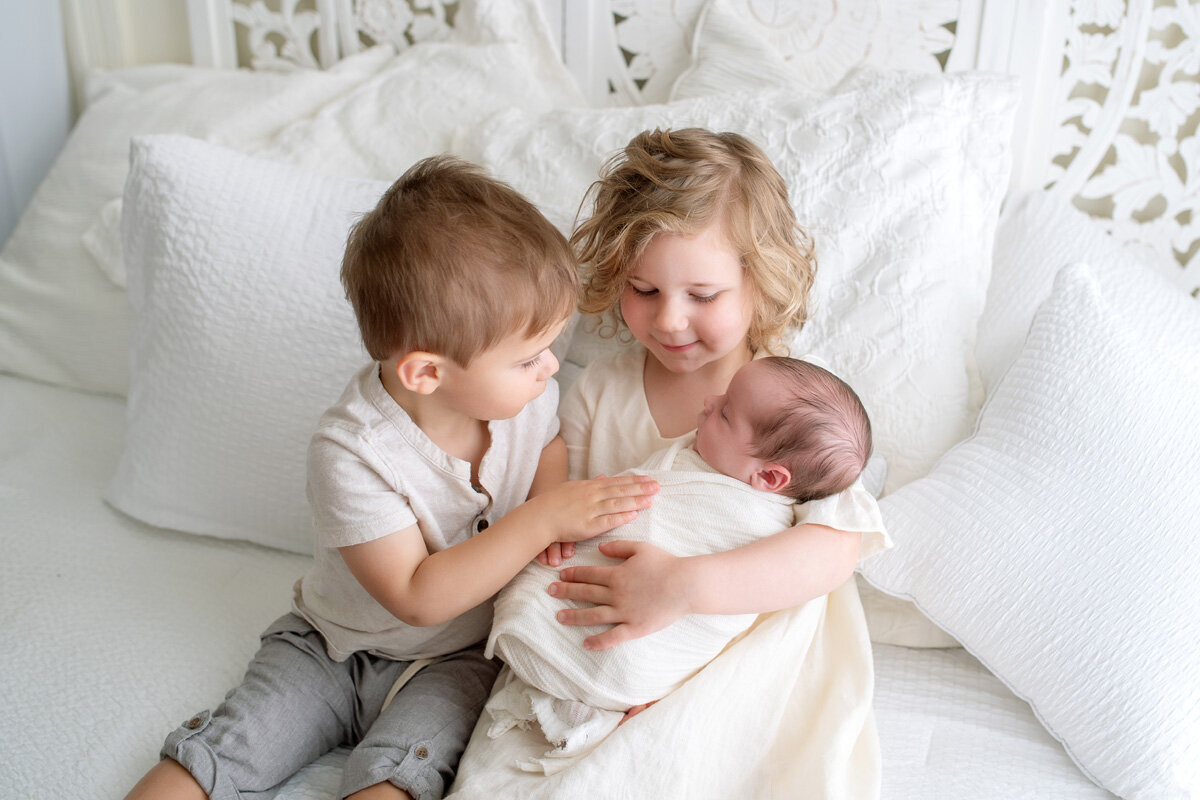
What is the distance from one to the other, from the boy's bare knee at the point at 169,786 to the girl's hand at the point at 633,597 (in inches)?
18.9

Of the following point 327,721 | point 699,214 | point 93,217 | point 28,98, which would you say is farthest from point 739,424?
point 28,98

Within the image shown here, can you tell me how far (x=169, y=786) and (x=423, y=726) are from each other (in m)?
0.30

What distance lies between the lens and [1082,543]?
3.65 feet

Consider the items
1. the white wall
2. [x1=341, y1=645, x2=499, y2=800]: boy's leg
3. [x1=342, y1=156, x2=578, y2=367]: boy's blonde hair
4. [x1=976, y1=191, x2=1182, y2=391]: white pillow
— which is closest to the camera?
[x1=342, y1=156, x2=578, y2=367]: boy's blonde hair

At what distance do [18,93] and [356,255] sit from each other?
159 centimetres

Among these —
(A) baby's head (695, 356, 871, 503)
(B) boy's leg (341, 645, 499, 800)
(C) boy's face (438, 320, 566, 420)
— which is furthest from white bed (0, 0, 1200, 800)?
(C) boy's face (438, 320, 566, 420)

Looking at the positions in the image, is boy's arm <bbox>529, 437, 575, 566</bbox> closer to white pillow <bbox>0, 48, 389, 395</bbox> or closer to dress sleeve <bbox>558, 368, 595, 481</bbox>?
dress sleeve <bbox>558, 368, 595, 481</bbox>

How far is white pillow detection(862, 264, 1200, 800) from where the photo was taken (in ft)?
3.43

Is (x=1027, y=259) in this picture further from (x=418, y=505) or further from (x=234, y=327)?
(x=234, y=327)

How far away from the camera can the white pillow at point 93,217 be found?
Result: 179 cm

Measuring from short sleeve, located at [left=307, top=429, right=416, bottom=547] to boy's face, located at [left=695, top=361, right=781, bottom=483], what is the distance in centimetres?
39

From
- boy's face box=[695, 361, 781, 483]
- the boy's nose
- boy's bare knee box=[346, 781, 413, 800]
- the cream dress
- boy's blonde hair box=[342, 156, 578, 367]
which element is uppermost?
boy's blonde hair box=[342, 156, 578, 367]

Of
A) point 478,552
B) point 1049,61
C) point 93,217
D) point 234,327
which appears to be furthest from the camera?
point 93,217

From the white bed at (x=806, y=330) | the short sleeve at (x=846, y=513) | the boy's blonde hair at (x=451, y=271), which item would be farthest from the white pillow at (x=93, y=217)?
the short sleeve at (x=846, y=513)
